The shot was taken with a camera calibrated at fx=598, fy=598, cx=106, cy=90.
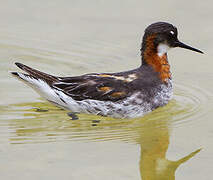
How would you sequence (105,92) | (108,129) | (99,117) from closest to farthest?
1. (108,129)
2. (105,92)
3. (99,117)

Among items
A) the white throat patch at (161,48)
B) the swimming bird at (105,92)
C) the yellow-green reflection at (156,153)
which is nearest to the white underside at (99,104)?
the swimming bird at (105,92)

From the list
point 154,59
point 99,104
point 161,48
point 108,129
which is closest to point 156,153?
point 108,129

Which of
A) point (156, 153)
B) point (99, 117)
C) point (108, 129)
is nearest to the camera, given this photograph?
point (156, 153)

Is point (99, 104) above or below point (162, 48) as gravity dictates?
below

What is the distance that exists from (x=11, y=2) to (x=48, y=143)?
531 centimetres

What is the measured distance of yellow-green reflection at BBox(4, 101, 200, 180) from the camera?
294 inches

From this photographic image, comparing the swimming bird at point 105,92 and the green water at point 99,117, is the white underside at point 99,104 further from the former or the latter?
the green water at point 99,117

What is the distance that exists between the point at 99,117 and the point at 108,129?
20.0 inches

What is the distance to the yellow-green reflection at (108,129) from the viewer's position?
294 inches

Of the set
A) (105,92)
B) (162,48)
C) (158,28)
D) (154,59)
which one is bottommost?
(105,92)

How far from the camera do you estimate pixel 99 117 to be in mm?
8836

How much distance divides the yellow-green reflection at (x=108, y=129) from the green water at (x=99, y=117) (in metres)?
0.01

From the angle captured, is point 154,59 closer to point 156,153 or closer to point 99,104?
point 99,104

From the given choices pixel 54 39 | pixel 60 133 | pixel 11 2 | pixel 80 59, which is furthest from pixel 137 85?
pixel 11 2
